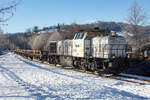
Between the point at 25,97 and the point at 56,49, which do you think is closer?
→ the point at 25,97

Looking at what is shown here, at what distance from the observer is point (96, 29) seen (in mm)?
12539

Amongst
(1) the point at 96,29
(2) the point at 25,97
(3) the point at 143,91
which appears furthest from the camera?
(1) the point at 96,29

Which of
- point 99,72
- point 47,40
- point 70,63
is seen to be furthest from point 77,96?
point 47,40

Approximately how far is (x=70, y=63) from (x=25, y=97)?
365 inches

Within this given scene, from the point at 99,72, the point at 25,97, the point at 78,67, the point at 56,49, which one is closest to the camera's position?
the point at 25,97

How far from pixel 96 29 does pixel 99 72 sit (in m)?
3.66

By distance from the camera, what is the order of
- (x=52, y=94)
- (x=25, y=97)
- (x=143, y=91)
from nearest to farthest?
1. (x=25, y=97)
2. (x=52, y=94)
3. (x=143, y=91)

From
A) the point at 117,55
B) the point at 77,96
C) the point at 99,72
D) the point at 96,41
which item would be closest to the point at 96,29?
the point at 96,41

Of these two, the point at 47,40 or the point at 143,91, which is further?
the point at 47,40

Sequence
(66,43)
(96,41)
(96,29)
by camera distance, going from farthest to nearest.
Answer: (66,43) < (96,29) < (96,41)

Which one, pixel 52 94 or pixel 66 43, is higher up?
pixel 66 43

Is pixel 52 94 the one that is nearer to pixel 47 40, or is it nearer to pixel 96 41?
pixel 96 41

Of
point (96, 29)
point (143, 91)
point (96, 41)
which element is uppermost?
point (96, 29)

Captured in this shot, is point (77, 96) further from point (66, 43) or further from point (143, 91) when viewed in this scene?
point (66, 43)
